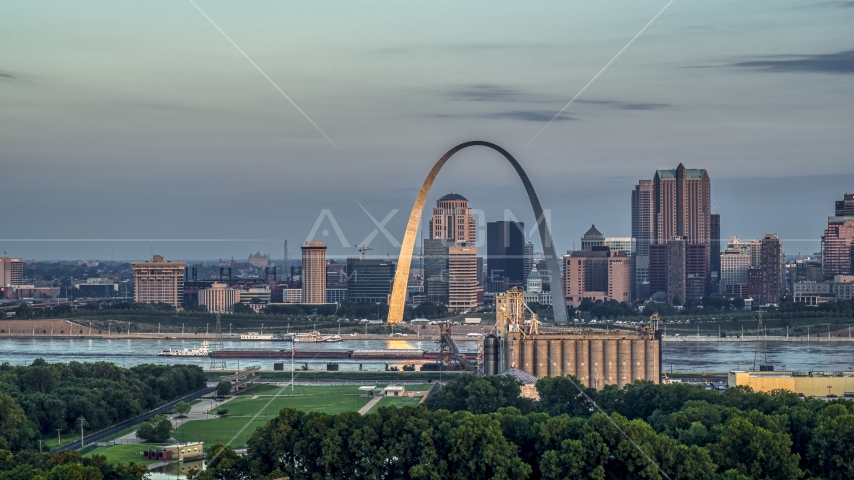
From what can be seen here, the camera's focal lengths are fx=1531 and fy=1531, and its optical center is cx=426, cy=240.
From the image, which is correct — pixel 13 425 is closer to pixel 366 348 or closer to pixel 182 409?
pixel 182 409

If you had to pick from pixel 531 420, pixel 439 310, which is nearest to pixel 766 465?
pixel 531 420

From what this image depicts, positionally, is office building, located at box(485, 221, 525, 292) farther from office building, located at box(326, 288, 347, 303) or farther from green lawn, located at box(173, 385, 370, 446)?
green lawn, located at box(173, 385, 370, 446)

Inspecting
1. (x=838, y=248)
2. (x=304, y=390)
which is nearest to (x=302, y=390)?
(x=304, y=390)

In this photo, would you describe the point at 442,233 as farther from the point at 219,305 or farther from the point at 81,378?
the point at 81,378

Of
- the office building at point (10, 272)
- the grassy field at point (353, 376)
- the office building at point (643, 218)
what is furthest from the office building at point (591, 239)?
the grassy field at point (353, 376)

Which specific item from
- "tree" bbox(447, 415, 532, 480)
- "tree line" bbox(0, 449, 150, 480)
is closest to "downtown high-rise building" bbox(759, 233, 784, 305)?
"tree" bbox(447, 415, 532, 480)

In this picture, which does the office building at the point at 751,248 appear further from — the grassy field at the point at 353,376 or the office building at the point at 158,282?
the grassy field at the point at 353,376
